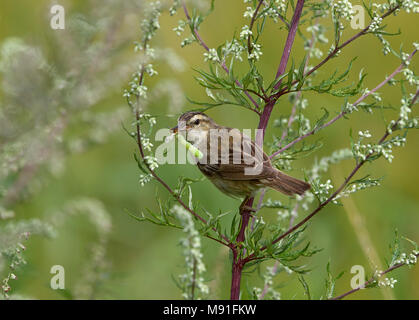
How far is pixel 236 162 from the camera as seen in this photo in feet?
11.1

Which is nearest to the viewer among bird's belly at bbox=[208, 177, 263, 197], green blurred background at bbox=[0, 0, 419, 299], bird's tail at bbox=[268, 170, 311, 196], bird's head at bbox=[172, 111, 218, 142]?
bird's tail at bbox=[268, 170, 311, 196]

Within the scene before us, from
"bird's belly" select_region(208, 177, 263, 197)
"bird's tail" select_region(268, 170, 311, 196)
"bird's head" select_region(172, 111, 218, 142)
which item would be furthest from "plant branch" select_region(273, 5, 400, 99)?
"bird's head" select_region(172, 111, 218, 142)

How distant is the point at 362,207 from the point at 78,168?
2557 mm

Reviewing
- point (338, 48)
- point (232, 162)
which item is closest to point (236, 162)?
point (232, 162)

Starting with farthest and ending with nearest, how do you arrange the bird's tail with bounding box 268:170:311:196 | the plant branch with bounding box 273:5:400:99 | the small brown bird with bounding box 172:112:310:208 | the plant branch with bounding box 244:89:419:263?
1. the small brown bird with bounding box 172:112:310:208
2. the bird's tail with bounding box 268:170:311:196
3. the plant branch with bounding box 273:5:400:99
4. the plant branch with bounding box 244:89:419:263

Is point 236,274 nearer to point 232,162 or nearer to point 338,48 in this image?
point 232,162

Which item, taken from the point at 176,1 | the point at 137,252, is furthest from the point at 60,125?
the point at 137,252

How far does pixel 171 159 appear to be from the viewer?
110 inches

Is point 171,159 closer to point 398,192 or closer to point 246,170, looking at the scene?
point 246,170

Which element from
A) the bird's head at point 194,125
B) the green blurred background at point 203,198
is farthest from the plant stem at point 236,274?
the green blurred background at point 203,198

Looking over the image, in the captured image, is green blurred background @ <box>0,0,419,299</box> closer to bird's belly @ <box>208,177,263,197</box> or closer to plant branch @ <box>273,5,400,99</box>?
bird's belly @ <box>208,177,263,197</box>

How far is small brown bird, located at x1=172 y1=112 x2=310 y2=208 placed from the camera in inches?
123

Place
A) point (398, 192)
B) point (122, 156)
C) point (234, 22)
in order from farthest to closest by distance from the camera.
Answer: point (234, 22), point (122, 156), point (398, 192)

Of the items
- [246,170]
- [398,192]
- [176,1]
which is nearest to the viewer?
[176,1]
